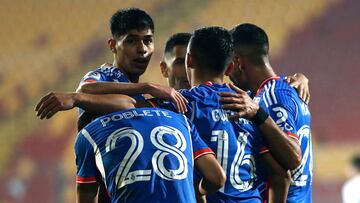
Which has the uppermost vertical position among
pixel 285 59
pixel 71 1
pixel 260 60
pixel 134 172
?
pixel 71 1

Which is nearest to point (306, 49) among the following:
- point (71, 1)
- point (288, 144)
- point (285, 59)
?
point (285, 59)

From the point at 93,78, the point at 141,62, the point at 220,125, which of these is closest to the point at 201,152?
the point at 220,125

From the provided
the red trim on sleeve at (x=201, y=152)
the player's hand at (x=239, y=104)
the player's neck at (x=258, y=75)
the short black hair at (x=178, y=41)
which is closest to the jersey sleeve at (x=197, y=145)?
the red trim on sleeve at (x=201, y=152)

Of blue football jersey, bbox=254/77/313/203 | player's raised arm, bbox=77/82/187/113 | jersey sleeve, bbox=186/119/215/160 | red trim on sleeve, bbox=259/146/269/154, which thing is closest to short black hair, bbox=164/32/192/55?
blue football jersey, bbox=254/77/313/203

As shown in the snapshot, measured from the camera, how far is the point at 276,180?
3037mm

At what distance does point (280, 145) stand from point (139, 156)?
78 centimetres

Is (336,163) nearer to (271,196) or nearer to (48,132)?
(48,132)

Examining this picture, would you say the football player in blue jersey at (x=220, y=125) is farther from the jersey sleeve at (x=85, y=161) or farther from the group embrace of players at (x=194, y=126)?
the jersey sleeve at (x=85, y=161)

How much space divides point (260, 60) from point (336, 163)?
7.05 m

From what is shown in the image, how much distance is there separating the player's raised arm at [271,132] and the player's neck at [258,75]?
1.60 ft

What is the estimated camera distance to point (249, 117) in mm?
2982

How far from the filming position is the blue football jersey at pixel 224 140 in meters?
2.87

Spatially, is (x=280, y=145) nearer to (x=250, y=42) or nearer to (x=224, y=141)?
(x=224, y=141)

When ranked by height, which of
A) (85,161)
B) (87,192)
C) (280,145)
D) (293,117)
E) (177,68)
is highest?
(177,68)
